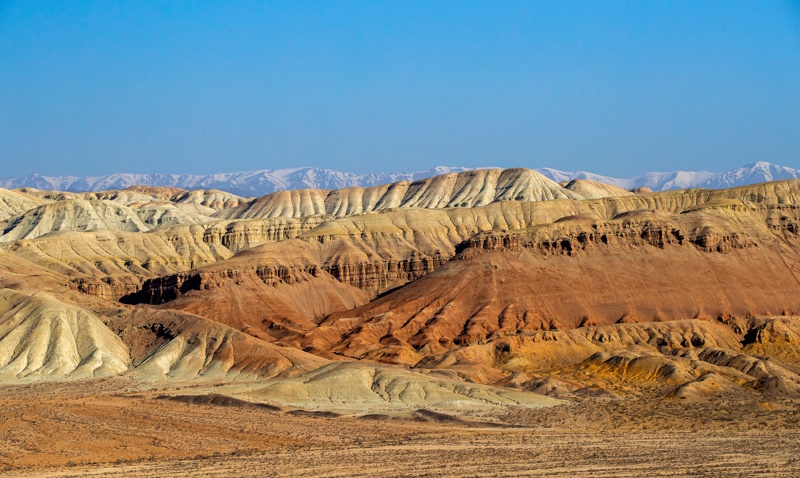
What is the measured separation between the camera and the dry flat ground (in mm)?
84188

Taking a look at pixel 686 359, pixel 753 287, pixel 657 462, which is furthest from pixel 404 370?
pixel 753 287

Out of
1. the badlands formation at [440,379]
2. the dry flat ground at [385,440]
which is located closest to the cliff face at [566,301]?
the badlands formation at [440,379]

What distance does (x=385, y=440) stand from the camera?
101m

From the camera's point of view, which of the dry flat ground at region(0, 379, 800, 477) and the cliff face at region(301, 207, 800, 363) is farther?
the cliff face at region(301, 207, 800, 363)

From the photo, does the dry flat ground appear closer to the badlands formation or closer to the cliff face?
the badlands formation

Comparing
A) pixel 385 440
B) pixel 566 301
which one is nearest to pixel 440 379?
pixel 385 440

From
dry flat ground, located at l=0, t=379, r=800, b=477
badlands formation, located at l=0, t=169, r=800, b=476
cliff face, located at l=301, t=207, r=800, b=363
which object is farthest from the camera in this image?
cliff face, located at l=301, t=207, r=800, b=363

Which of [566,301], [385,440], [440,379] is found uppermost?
[566,301]

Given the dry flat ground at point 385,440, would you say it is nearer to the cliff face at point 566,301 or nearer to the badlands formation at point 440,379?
the badlands formation at point 440,379

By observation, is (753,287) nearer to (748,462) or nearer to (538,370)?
(538,370)

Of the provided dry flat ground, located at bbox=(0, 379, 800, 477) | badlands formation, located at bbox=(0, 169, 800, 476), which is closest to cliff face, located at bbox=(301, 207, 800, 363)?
badlands formation, located at bbox=(0, 169, 800, 476)

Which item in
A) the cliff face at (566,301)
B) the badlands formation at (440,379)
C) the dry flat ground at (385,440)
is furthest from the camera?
the cliff face at (566,301)

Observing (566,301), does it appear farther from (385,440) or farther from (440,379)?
(385,440)

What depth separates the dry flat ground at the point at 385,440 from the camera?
84.2 m
